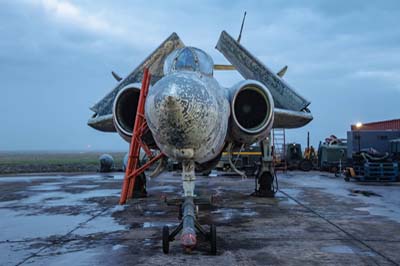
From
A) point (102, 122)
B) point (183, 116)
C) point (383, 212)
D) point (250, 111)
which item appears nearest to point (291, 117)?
point (250, 111)

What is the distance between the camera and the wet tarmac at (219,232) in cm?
489

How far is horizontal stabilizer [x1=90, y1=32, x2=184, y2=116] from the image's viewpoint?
10.5 m

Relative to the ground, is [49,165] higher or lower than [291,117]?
lower

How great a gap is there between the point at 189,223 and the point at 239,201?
5615 mm

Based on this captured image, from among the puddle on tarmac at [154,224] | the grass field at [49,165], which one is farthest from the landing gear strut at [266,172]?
the grass field at [49,165]

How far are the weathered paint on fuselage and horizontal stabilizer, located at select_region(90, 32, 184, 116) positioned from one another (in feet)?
17.9

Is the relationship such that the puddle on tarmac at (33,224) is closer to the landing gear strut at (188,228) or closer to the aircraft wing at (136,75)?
the landing gear strut at (188,228)

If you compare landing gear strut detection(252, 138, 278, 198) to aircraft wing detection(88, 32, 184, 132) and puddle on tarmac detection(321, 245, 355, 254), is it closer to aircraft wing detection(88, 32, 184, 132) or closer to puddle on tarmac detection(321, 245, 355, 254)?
aircraft wing detection(88, 32, 184, 132)

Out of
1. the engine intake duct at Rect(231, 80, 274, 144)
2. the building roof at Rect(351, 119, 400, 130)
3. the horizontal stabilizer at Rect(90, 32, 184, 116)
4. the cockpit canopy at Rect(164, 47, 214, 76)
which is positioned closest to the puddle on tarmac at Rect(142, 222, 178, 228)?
the engine intake duct at Rect(231, 80, 274, 144)

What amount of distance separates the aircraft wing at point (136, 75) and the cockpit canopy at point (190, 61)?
3160 millimetres

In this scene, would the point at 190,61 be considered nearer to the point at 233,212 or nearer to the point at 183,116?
the point at 183,116

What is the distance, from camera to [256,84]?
7.68 metres

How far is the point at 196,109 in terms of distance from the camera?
15.6 ft

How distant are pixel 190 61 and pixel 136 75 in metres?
3.77
